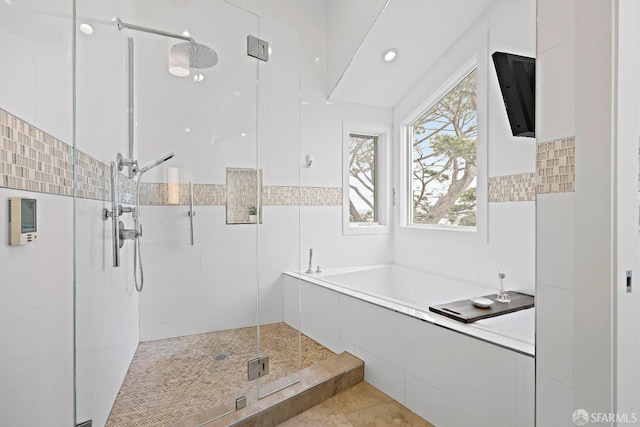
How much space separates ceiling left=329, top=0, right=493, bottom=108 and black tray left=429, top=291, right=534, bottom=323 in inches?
84.0

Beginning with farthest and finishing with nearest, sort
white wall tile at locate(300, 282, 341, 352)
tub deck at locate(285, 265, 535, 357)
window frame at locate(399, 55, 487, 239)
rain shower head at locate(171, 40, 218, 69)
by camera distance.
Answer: window frame at locate(399, 55, 487, 239)
white wall tile at locate(300, 282, 341, 352)
rain shower head at locate(171, 40, 218, 69)
tub deck at locate(285, 265, 535, 357)

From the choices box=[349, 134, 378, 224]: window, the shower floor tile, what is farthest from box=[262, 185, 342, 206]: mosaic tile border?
the shower floor tile

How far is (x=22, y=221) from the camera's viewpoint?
0.87m

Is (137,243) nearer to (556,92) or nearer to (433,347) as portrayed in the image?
(433,347)

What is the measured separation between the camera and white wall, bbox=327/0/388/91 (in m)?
2.75

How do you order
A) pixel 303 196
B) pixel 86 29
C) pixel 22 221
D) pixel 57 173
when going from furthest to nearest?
pixel 303 196, pixel 86 29, pixel 57 173, pixel 22 221

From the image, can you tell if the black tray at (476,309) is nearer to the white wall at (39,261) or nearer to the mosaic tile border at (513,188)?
the mosaic tile border at (513,188)

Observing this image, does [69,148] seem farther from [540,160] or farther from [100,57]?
[540,160]

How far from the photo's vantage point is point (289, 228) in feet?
10.5

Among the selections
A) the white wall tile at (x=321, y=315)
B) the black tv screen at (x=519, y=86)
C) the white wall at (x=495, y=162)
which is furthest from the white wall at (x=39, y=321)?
the white wall at (x=495, y=162)

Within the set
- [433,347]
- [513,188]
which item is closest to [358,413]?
[433,347]

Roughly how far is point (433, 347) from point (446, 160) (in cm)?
193

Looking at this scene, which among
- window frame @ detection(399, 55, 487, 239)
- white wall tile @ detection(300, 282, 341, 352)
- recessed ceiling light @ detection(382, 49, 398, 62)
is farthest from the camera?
recessed ceiling light @ detection(382, 49, 398, 62)

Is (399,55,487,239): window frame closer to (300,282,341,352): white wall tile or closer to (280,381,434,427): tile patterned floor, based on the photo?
(300,282,341,352): white wall tile
